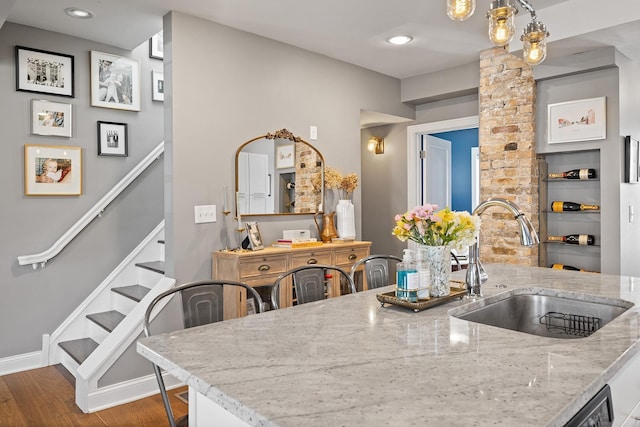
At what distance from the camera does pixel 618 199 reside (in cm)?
350

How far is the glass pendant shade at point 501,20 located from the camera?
5.86ft

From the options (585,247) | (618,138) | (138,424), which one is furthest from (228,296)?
(618,138)

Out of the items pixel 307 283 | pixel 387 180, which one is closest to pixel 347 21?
pixel 307 283

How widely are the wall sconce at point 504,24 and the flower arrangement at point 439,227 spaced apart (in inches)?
30.0

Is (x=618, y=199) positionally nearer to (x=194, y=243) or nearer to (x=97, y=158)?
(x=194, y=243)

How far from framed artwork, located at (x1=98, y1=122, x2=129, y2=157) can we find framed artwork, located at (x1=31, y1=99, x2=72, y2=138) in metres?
0.25

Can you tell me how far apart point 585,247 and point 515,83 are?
1518 mm

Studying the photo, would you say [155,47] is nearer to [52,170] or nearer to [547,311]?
[52,170]

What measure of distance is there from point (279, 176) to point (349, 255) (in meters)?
0.90

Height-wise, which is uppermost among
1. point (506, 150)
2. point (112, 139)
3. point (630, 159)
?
point (112, 139)

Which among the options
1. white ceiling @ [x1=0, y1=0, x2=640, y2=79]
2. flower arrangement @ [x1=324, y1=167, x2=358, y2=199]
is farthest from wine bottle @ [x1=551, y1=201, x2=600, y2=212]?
flower arrangement @ [x1=324, y1=167, x2=358, y2=199]

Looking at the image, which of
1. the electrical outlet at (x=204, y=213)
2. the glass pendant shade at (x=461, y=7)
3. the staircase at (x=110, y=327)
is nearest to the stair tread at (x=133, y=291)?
the staircase at (x=110, y=327)

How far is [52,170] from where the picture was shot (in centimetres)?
363

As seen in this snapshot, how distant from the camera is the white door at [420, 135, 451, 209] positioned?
5.36 meters
